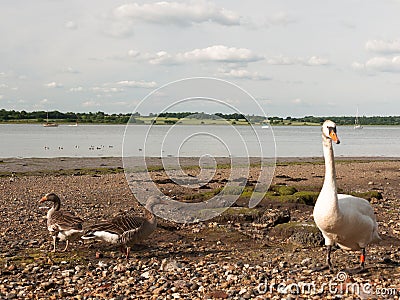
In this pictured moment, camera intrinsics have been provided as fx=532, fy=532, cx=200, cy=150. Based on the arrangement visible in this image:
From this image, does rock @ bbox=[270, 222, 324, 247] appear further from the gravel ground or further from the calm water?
the calm water

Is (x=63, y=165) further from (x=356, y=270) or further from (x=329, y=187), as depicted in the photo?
(x=329, y=187)

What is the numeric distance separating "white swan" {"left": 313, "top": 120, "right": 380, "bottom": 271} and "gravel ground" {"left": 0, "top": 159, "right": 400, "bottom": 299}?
2.10 ft

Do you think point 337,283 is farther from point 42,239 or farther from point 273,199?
point 273,199

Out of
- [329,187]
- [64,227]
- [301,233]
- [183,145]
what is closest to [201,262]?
[301,233]

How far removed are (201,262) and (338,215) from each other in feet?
10.5

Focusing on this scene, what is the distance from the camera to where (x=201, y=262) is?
1137 cm

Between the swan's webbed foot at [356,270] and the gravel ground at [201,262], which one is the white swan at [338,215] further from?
the gravel ground at [201,262]

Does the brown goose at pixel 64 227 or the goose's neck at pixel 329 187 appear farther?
the brown goose at pixel 64 227

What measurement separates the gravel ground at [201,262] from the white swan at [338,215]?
0.64 metres

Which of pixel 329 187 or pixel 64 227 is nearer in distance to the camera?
pixel 329 187

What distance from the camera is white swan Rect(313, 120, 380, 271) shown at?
32.1ft

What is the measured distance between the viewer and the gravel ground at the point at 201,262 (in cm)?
941

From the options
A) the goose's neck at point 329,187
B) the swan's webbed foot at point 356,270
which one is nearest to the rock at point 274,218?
the swan's webbed foot at point 356,270

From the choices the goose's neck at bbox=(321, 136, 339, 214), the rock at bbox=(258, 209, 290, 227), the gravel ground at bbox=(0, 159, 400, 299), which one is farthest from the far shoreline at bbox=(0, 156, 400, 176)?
the goose's neck at bbox=(321, 136, 339, 214)
